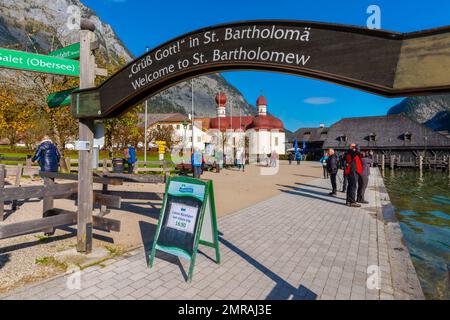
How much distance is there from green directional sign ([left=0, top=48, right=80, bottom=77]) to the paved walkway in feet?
12.0

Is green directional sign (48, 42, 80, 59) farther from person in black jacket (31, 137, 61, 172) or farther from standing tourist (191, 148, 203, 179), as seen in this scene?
standing tourist (191, 148, 203, 179)

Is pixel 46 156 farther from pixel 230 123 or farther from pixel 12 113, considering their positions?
pixel 230 123

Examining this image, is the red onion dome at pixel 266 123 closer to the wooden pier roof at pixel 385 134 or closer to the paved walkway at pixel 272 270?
the wooden pier roof at pixel 385 134

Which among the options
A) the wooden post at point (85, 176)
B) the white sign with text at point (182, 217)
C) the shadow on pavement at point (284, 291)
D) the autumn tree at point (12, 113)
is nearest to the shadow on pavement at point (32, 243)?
the wooden post at point (85, 176)

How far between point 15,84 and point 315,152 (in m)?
62.8

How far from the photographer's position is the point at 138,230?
6535 mm

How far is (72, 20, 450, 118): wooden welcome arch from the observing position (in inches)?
101

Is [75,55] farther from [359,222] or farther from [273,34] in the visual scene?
[359,222]

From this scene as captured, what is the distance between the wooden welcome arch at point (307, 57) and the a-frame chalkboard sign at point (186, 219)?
1736 mm

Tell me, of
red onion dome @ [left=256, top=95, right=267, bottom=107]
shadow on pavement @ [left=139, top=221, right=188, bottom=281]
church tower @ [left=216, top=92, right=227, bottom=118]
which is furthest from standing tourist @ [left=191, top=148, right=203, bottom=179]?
red onion dome @ [left=256, top=95, right=267, bottom=107]

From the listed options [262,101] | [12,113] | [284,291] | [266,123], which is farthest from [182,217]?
[262,101]

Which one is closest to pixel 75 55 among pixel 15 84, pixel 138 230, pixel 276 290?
pixel 138 230

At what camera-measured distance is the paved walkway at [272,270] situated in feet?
12.0
